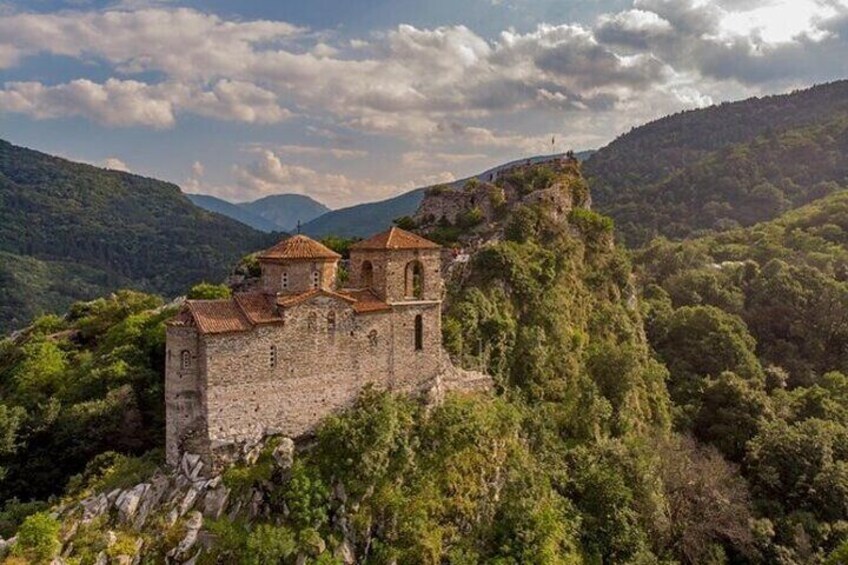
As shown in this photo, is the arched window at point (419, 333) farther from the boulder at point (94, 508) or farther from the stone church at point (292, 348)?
the boulder at point (94, 508)

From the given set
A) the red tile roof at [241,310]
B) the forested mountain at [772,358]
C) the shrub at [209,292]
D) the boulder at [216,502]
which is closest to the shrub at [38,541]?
the boulder at [216,502]

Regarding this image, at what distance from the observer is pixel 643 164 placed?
167 m

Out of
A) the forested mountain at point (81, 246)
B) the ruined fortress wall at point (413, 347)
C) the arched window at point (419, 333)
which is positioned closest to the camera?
the ruined fortress wall at point (413, 347)

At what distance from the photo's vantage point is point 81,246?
168625 millimetres

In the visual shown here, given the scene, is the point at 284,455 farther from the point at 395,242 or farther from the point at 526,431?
the point at 526,431

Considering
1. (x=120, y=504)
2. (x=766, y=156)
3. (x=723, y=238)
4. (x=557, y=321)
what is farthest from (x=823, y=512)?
(x=766, y=156)

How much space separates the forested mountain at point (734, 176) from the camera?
123 metres

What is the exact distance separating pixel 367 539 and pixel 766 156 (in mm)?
139309

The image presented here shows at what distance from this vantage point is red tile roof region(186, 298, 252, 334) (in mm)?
24625

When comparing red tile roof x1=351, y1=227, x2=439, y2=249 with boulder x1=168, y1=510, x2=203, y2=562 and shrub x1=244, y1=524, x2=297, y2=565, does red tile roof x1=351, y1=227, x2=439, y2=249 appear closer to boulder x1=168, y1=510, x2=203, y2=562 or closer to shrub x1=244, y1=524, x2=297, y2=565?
shrub x1=244, y1=524, x2=297, y2=565

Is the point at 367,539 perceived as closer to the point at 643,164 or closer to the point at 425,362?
the point at 425,362

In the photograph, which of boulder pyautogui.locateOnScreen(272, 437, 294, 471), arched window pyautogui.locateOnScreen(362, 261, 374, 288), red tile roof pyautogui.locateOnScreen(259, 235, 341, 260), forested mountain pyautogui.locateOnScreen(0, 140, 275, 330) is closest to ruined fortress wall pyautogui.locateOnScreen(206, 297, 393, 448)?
boulder pyautogui.locateOnScreen(272, 437, 294, 471)

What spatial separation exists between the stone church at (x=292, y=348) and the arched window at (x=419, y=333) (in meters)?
0.05

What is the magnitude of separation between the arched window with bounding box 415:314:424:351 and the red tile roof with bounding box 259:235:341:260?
4.89 meters
